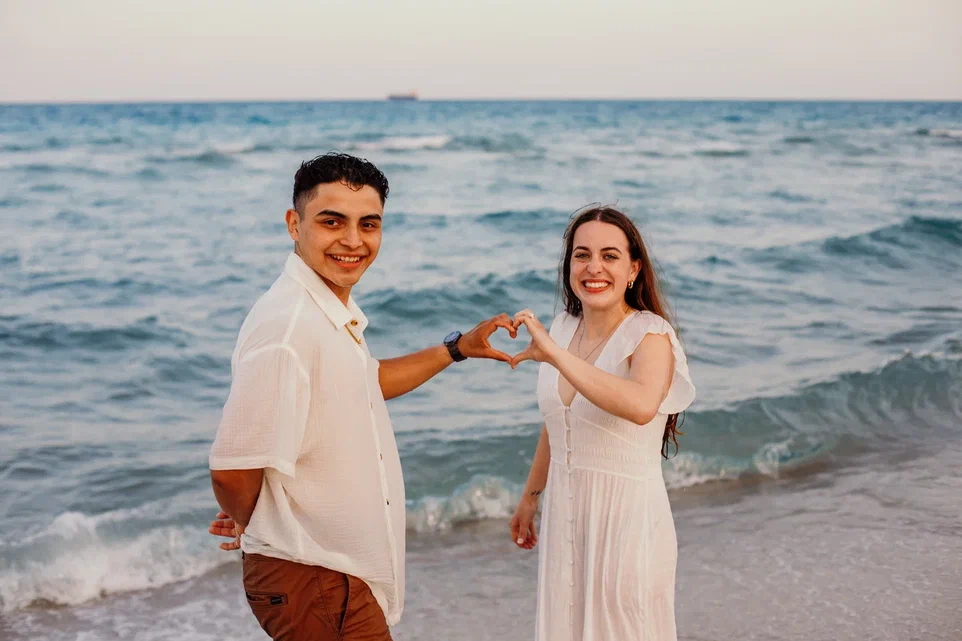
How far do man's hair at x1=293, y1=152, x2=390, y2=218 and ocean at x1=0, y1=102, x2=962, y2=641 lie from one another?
3.99 ft

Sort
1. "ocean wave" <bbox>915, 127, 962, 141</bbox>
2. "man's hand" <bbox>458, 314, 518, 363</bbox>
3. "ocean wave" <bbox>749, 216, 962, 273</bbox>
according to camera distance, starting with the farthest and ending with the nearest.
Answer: "ocean wave" <bbox>915, 127, 962, 141</bbox> → "ocean wave" <bbox>749, 216, 962, 273</bbox> → "man's hand" <bbox>458, 314, 518, 363</bbox>

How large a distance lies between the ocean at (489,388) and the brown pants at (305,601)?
5.61 feet

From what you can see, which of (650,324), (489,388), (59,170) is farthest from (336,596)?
(59,170)

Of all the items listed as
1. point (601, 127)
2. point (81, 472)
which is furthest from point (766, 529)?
point (601, 127)

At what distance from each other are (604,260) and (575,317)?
0.37 metres

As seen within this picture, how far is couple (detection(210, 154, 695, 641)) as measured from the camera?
2.65 meters

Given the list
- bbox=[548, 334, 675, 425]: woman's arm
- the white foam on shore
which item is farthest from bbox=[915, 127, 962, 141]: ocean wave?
bbox=[548, 334, 675, 425]: woman's arm

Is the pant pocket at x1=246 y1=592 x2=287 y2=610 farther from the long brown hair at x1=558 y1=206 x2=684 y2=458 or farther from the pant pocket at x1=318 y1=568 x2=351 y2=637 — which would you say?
the long brown hair at x1=558 y1=206 x2=684 y2=458

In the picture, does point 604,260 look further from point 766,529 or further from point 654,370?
point 766,529

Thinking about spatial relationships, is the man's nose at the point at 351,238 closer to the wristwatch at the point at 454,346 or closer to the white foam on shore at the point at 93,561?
the wristwatch at the point at 454,346

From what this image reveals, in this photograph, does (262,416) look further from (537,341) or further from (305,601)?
(537,341)

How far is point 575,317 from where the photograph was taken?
3607 millimetres

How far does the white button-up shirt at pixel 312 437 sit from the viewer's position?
8.47 feet

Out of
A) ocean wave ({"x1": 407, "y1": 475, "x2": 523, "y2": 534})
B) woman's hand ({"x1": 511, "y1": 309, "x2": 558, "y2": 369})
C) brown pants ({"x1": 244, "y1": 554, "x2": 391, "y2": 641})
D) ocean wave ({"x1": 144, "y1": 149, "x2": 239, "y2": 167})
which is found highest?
woman's hand ({"x1": 511, "y1": 309, "x2": 558, "y2": 369})
